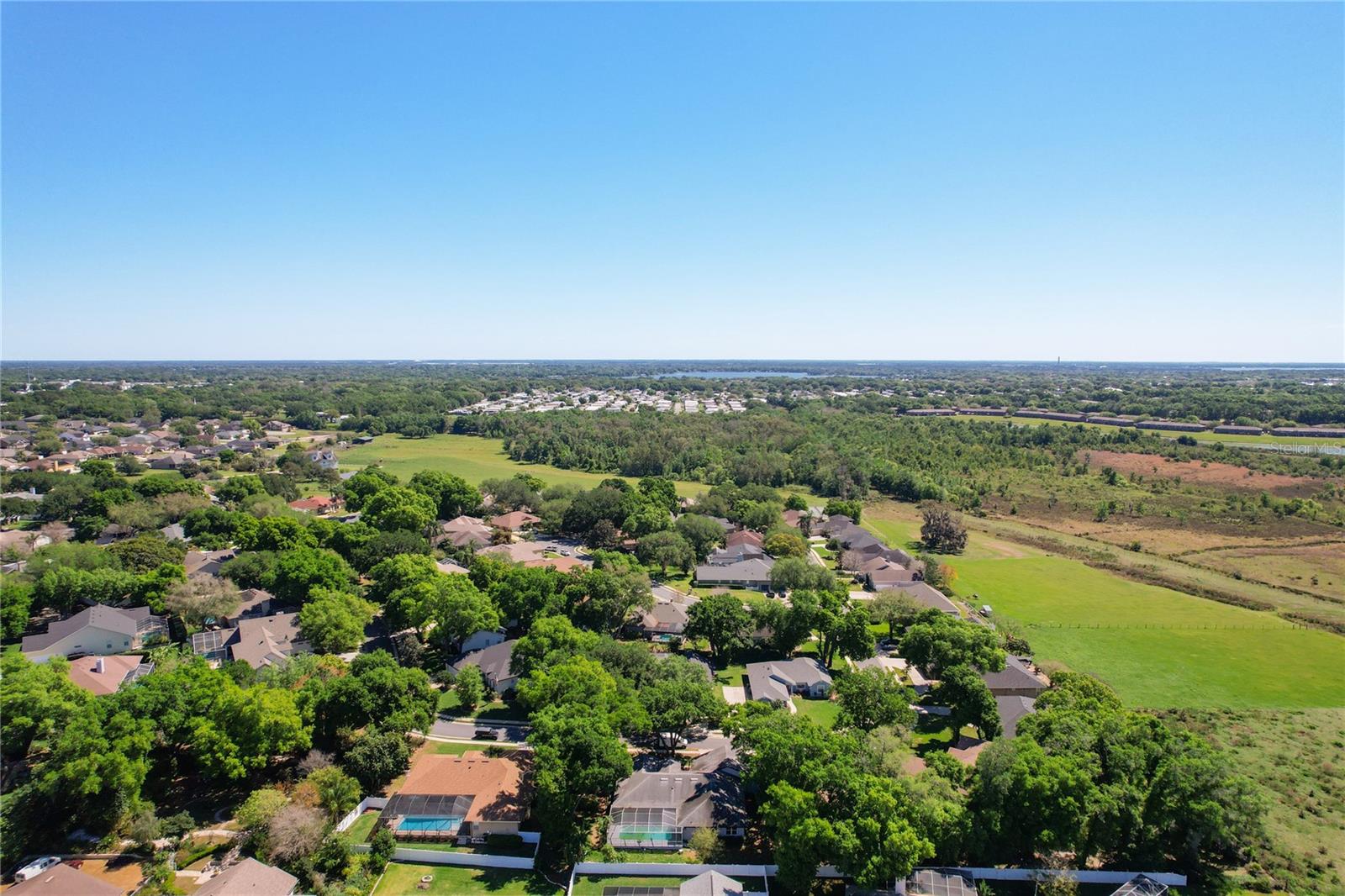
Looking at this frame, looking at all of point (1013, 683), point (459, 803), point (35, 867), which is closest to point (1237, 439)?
point (1013, 683)

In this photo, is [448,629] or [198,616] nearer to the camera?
[448,629]

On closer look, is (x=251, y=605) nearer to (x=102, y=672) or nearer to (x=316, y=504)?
(x=102, y=672)

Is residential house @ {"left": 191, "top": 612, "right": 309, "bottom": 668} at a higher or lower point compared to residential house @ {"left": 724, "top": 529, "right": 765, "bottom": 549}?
lower

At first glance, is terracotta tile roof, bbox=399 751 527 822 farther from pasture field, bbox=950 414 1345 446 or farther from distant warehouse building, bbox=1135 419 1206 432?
distant warehouse building, bbox=1135 419 1206 432

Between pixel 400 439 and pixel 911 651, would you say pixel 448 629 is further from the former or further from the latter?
pixel 400 439

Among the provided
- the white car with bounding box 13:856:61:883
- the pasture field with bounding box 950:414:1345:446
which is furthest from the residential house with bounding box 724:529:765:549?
the pasture field with bounding box 950:414:1345:446

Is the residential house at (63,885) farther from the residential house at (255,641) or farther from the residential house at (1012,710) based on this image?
the residential house at (1012,710)

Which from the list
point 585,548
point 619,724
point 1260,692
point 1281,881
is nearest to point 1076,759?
point 1281,881
